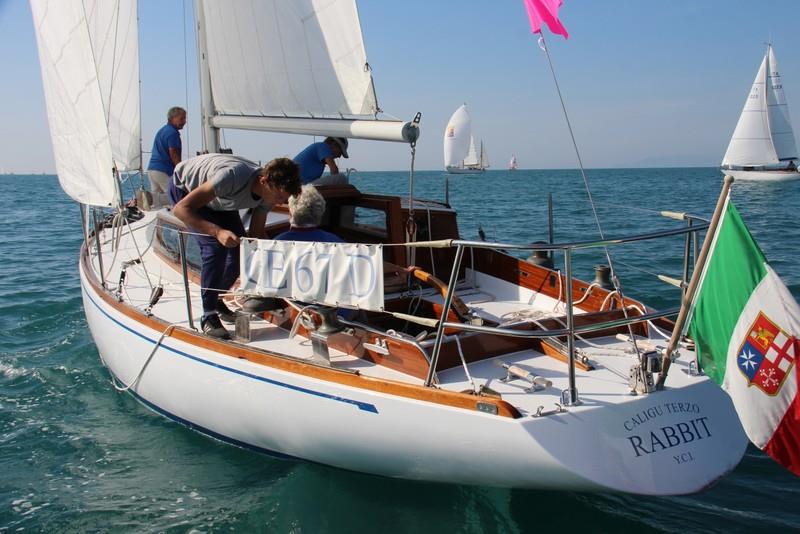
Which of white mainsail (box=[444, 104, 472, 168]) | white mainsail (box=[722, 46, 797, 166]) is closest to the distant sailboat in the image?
white mainsail (box=[444, 104, 472, 168])

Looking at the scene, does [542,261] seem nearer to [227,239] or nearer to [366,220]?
[366,220]

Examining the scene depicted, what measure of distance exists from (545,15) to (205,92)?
3.78 metres

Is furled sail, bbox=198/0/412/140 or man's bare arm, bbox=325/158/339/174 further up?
furled sail, bbox=198/0/412/140

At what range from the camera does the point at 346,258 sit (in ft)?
13.3

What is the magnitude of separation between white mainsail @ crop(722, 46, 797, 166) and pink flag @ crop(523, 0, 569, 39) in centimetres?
4263

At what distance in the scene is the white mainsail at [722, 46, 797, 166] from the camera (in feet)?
133

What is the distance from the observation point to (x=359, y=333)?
4.43 m

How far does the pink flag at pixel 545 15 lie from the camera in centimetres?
468

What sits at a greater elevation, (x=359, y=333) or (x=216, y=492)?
(x=359, y=333)

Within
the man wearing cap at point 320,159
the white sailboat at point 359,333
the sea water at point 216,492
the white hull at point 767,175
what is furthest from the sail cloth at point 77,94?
the white hull at point 767,175

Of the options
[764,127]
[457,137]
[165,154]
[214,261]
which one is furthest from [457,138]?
[214,261]

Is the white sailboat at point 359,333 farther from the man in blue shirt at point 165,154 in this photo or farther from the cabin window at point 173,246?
the man in blue shirt at point 165,154

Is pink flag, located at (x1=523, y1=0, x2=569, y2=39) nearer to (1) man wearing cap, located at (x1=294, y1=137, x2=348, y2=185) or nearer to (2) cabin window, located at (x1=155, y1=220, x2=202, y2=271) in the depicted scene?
(1) man wearing cap, located at (x1=294, y1=137, x2=348, y2=185)

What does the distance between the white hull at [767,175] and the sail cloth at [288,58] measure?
41.1m
